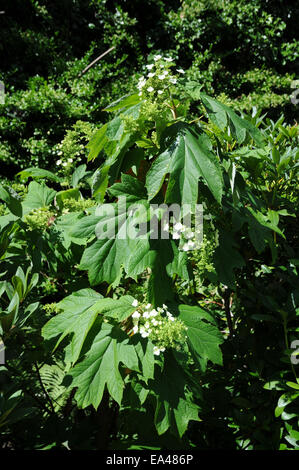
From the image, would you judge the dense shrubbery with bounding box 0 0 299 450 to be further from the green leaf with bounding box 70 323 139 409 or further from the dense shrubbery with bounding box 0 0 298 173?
the dense shrubbery with bounding box 0 0 298 173

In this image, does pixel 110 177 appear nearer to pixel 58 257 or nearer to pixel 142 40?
pixel 58 257

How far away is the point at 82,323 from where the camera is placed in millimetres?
1583

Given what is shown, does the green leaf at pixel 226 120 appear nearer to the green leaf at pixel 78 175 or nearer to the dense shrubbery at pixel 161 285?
the dense shrubbery at pixel 161 285

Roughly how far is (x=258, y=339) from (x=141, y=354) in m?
0.71

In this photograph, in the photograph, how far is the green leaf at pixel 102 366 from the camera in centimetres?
153

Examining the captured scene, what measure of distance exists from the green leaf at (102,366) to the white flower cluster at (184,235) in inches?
17.9

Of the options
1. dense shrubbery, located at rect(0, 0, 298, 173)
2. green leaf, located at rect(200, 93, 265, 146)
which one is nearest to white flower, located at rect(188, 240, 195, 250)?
green leaf, located at rect(200, 93, 265, 146)

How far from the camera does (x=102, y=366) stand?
5.23 ft

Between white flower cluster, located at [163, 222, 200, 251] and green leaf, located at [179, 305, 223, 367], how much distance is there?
1.01 ft

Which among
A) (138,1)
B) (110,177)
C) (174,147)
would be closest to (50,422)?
(110,177)

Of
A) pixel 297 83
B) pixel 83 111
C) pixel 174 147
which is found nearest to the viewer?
pixel 174 147

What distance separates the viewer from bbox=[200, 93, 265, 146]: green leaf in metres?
1.49

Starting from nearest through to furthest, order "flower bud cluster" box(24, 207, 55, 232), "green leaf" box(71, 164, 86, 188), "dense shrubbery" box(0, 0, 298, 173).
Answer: "flower bud cluster" box(24, 207, 55, 232)
"green leaf" box(71, 164, 86, 188)
"dense shrubbery" box(0, 0, 298, 173)

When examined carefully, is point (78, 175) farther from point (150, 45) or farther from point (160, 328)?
point (150, 45)
